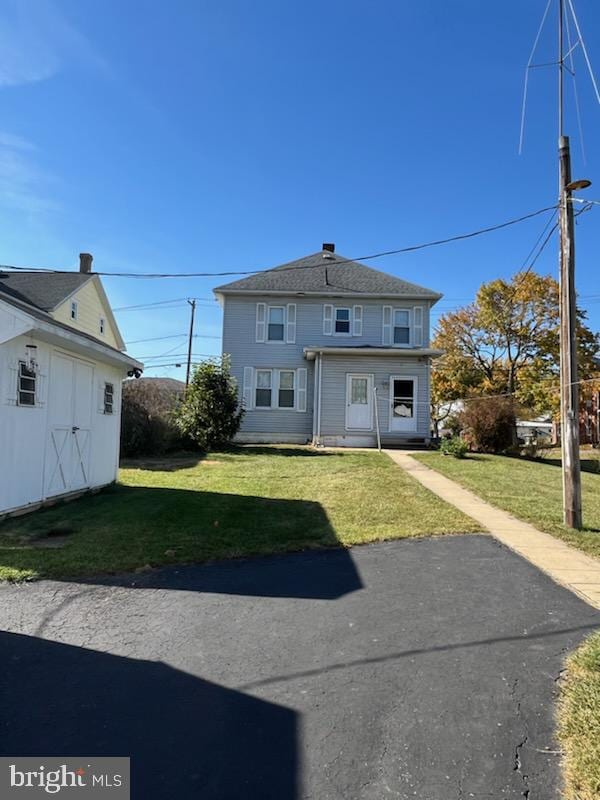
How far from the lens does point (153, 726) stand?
2570 millimetres

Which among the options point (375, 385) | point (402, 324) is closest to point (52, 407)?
point (375, 385)

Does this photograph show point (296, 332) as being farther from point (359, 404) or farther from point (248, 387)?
point (359, 404)

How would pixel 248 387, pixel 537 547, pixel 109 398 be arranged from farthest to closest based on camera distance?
pixel 248 387 → pixel 109 398 → pixel 537 547

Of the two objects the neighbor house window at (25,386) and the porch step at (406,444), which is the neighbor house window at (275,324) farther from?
the neighbor house window at (25,386)

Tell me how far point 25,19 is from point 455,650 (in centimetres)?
1124

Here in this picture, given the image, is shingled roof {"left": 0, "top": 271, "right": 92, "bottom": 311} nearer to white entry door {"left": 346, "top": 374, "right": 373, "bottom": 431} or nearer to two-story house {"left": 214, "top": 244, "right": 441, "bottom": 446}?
two-story house {"left": 214, "top": 244, "right": 441, "bottom": 446}

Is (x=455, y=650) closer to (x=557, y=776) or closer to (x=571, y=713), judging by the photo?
(x=571, y=713)

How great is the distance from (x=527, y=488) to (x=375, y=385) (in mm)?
9611

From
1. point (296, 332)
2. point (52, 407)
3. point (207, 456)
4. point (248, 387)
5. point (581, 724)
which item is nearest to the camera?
point (581, 724)

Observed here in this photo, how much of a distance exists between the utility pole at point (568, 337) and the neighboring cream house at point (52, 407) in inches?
292

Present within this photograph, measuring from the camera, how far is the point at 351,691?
2.93 meters

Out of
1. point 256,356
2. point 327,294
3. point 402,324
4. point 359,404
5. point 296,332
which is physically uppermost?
point 327,294

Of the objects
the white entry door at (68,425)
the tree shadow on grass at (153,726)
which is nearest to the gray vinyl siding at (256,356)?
the white entry door at (68,425)

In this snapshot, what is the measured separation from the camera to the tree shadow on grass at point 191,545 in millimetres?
4875
